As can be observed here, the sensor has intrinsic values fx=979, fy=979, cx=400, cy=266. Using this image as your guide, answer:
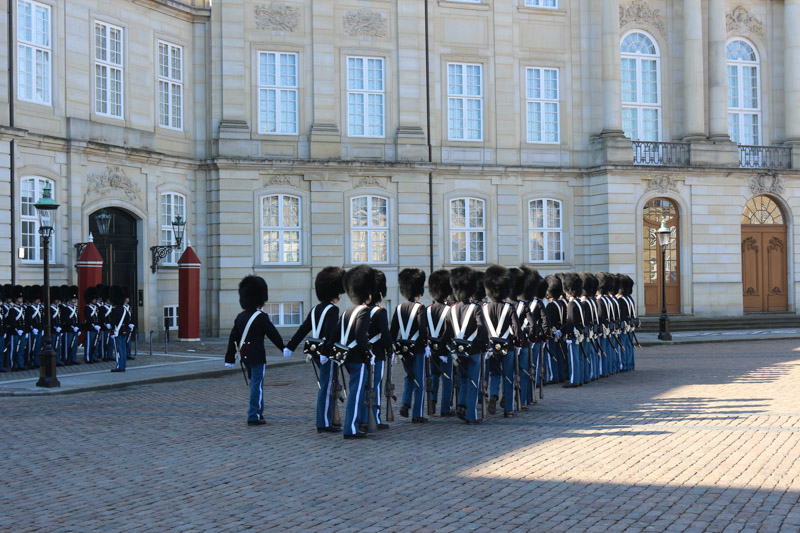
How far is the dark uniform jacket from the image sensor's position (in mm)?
11906

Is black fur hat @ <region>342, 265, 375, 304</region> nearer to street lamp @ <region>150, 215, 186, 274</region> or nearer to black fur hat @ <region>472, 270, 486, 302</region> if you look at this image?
black fur hat @ <region>472, 270, 486, 302</region>

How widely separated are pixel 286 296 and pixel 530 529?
A: 21387mm

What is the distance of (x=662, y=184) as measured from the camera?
99.5 feet

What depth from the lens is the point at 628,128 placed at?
31641 mm

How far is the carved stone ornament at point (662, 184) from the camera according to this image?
30.2 meters

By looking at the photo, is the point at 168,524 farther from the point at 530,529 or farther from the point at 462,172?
the point at 462,172

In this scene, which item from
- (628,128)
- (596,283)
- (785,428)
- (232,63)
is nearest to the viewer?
(785,428)

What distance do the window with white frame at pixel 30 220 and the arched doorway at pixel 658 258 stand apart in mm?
17705

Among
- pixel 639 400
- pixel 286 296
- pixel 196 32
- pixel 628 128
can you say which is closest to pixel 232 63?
pixel 196 32

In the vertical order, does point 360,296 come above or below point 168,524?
above

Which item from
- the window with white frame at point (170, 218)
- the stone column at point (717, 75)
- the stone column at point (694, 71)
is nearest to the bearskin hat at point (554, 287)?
the window with white frame at point (170, 218)

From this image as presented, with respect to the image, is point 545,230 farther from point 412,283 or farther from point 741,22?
point 412,283

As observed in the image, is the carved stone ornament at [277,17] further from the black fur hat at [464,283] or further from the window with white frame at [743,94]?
the black fur hat at [464,283]

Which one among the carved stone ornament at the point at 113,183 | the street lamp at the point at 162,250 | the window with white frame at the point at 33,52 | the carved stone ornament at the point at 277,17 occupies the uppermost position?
the carved stone ornament at the point at 277,17
